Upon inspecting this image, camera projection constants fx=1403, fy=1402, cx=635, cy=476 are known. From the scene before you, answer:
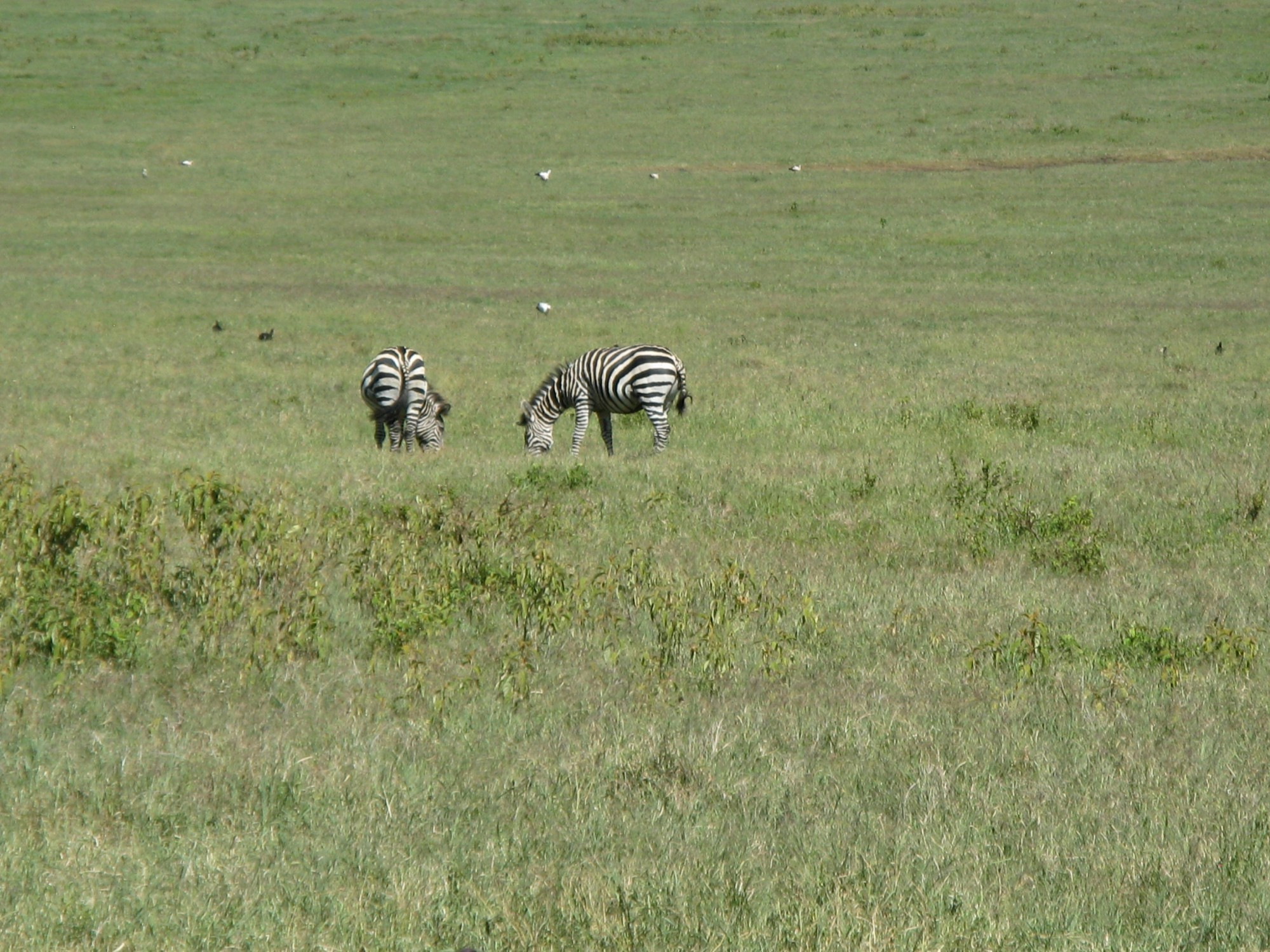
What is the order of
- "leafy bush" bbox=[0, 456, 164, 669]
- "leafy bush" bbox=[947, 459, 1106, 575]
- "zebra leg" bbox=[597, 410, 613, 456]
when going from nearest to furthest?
"leafy bush" bbox=[0, 456, 164, 669]
"leafy bush" bbox=[947, 459, 1106, 575]
"zebra leg" bbox=[597, 410, 613, 456]

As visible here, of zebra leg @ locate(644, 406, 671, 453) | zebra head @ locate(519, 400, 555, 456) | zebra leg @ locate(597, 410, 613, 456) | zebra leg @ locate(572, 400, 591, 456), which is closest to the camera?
zebra leg @ locate(644, 406, 671, 453)

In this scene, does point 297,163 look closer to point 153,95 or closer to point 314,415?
point 153,95

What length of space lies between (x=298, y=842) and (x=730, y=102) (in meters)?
50.9

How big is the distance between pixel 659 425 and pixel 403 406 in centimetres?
353

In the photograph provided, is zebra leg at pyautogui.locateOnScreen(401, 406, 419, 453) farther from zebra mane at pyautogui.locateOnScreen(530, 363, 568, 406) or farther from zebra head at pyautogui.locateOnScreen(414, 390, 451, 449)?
zebra mane at pyautogui.locateOnScreen(530, 363, 568, 406)

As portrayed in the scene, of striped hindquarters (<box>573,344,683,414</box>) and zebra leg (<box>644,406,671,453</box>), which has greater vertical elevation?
striped hindquarters (<box>573,344,683,414</box>)

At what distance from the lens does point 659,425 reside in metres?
17.7

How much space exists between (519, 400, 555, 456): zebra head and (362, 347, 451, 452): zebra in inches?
43.7

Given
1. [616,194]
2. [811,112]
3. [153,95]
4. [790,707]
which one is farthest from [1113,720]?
[153,95]

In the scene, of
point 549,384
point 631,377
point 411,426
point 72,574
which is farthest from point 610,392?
point 72,574

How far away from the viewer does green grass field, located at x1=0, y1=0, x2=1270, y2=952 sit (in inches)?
194

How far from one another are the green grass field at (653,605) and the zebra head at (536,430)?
0.56 meters

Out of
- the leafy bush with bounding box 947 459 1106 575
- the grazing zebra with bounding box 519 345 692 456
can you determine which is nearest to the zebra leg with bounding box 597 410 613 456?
the grazing zebra with bounding box 519 345 692 456

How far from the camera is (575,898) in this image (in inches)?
188
